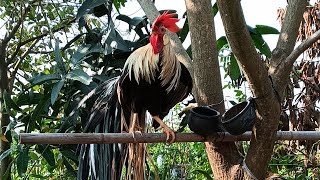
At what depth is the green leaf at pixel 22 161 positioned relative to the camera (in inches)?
79.6

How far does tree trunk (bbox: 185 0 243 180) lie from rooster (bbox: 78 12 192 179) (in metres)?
0.07

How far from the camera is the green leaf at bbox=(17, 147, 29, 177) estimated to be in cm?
202

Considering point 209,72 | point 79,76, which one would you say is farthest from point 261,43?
point 79,76

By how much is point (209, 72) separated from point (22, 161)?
91 centimetres

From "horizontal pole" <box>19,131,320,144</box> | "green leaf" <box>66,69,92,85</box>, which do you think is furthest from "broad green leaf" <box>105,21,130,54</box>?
"horizontal pole" <box>19,131,320,144</box>

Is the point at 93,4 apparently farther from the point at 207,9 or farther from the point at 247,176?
the point at 247,176

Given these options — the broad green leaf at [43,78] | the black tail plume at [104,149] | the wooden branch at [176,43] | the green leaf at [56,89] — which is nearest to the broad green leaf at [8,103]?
the broad green leaf at [43,78]

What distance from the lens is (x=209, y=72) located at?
5.16 feet

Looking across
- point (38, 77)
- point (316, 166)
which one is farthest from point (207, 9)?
point (316, 166)

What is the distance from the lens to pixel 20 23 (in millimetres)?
2816

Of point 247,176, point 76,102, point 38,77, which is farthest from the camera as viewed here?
point 76,102

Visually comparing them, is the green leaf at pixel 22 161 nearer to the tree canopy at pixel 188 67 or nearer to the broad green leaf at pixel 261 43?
the tree canopy at pixel 188 67

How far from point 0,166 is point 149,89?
1.35 metres

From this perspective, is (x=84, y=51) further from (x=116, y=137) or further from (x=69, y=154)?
(x=116, y=137)
